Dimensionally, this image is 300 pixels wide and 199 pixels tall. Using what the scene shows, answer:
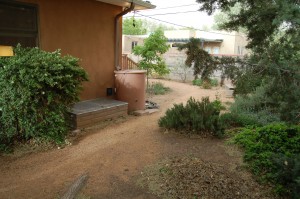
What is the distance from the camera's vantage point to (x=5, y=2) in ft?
17.0

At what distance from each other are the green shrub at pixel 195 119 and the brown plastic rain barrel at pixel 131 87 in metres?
1.84

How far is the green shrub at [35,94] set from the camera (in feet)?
14.6

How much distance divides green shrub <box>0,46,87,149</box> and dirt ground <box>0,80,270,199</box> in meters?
0.48

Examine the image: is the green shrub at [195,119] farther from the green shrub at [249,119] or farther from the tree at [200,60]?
the tree at [200,60]

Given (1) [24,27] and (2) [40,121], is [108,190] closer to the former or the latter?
(2) [40,121]

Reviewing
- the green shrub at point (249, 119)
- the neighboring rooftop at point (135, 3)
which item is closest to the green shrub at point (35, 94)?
the neighboring rooftop at point (135, 3)

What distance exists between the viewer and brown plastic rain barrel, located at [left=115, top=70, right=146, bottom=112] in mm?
7332

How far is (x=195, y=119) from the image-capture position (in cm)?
527

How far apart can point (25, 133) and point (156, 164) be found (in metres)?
2.56

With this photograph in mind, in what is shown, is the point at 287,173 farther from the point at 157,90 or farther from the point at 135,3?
the point at 157,90

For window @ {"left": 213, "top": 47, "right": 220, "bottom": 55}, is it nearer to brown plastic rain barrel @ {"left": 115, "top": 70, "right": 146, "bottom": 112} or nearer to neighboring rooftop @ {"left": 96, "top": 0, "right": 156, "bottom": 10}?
neighboring rooftop @ {"left": 96, "top": 0, "right": 156, "bottom": 10}

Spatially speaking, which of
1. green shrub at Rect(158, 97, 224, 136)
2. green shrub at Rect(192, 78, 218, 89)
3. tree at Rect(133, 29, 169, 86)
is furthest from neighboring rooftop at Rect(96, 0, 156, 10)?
green shrub at Rect(192, 78, 218, 89)

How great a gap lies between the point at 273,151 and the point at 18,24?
18.2 ft

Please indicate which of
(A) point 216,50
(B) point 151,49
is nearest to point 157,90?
(B) point 151,49
